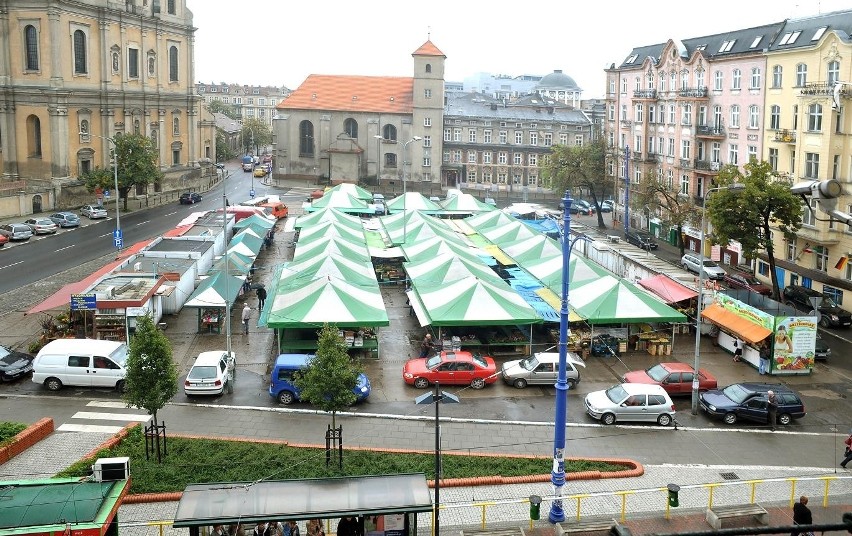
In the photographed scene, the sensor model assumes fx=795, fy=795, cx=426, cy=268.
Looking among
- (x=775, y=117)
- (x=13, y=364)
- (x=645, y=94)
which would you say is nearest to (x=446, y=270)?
(x=13, y=364)

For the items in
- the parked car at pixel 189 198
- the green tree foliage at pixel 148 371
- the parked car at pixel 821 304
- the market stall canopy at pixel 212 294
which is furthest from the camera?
the parked car at pixel 189 198

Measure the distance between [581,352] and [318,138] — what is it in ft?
208

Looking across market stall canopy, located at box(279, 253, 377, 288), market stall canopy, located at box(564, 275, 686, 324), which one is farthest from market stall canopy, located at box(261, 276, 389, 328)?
market stall canopy, located at box(564, 275, 686, 324)

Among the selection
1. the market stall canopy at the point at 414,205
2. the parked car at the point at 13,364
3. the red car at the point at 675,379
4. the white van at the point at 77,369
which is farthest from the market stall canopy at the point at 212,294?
the market stall canopy at the point at 414,205

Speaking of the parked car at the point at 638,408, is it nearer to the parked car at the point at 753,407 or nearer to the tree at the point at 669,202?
the parked car at the point at 753,407

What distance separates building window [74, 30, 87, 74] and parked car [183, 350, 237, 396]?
50387 millimetres

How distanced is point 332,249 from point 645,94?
33813 millimetres

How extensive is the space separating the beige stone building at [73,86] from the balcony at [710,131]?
45.7 meters

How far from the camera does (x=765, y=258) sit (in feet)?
142

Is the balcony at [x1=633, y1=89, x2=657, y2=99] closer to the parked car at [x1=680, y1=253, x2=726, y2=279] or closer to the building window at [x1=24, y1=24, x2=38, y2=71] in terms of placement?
the parked car at [x1=680, y1=253, x2=726, y2=279]

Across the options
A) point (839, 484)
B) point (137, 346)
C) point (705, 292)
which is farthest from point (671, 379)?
point (137, 346)

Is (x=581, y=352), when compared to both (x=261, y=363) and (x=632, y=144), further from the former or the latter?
(x=632, y=144)

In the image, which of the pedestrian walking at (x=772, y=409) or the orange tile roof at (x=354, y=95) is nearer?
the pedestrian walking at (x=772, y=409)

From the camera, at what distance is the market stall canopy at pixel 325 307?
2895 centimetres
